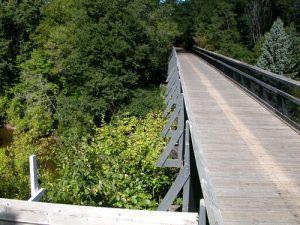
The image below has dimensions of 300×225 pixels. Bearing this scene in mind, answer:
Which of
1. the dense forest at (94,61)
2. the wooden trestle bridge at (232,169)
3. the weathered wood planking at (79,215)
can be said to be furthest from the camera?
the dense forest at (94,61)

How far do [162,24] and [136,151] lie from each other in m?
25.3

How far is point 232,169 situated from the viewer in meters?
6.03

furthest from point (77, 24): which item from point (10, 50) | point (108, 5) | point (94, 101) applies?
point (10, 50)

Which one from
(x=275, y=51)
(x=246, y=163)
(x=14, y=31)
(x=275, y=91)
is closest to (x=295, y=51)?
(x=275, y=51)

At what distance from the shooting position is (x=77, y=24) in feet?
99.7

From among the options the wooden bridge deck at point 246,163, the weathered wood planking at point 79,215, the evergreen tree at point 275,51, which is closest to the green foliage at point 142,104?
the wooden bridge deck at point 246,163

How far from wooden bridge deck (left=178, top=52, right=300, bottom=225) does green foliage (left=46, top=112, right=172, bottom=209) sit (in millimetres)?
1262

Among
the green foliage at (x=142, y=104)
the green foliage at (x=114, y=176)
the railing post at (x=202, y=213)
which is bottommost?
the green foliage at (x=142, y=104)

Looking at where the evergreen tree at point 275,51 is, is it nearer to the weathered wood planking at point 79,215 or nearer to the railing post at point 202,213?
the weathered wood planking at point 79,215

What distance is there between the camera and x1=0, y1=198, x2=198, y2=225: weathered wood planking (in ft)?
11.7

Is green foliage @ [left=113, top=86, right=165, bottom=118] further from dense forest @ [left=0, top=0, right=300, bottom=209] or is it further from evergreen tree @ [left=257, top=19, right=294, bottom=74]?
evergreen tree @ [left=257, top=19, right=294, bottom=74]

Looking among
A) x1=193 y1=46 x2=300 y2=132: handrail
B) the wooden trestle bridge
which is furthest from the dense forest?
x1=193 y1=46 x2=300 y2=132: handrail

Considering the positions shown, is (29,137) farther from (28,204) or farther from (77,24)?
(28,204)

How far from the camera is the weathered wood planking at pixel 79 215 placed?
3.56 meters
